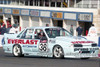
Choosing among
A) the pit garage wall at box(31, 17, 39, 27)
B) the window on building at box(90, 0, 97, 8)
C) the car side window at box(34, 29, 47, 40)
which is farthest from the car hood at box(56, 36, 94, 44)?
the pit garage wall at box(31, 17, 39, 27)

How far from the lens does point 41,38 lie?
16375 mm

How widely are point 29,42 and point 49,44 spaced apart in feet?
4.04

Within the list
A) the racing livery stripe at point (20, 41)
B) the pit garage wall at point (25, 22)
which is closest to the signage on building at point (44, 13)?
the pit garage wall at point (25, 22)

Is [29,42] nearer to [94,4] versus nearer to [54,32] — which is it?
[54,32]

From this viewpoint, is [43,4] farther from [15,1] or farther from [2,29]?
[2,29]

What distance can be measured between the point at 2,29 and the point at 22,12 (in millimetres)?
19644

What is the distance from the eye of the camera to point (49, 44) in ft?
52.4

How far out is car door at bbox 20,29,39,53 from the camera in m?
16.6

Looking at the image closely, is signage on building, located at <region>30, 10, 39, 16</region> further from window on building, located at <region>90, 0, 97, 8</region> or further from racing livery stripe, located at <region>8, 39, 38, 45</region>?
racing livery stripe, located at <region>8, 39, 38, 45</region>

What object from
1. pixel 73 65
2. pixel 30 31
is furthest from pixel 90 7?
pixel 73 65

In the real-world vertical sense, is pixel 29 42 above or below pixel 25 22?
above

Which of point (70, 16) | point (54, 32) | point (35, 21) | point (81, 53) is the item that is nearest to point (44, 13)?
point (35, 21)

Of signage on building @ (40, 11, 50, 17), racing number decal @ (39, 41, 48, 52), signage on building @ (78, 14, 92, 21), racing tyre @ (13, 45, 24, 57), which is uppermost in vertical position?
signage on building @ (40, 11, 50, 17)

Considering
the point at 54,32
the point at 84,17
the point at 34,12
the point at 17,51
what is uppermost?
the point at 34,12
